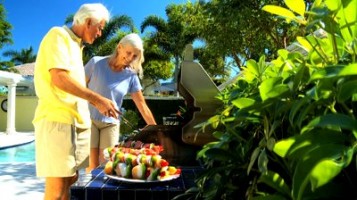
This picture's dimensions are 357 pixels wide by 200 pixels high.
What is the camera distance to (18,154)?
11.3 meters

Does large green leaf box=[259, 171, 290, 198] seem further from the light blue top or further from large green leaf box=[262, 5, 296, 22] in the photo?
the light blue top

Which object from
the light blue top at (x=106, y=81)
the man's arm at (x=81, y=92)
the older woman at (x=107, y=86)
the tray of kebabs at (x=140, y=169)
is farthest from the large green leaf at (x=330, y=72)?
the light blue top at (x=106, y=81)

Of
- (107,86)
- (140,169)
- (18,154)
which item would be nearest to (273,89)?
(140,169)

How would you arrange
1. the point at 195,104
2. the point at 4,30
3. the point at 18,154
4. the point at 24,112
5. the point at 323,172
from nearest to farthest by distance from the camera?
1. the point at 323,172
2. the point at 195,104
3. the point at 18,154
4. the point at 24,112
5. the point at 4,30

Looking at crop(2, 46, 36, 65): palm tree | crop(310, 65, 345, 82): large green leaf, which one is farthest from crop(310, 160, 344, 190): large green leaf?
crop(2, 46, 36, 65): palm tree

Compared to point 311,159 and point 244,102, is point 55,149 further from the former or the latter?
point 311,159

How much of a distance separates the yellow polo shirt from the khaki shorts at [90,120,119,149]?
0.77 metres

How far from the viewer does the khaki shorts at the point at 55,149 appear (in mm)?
2068

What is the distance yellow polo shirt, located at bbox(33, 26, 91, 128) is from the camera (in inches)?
81.9

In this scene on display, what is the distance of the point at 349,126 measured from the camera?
406 millimetres

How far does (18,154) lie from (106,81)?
30.7 ft

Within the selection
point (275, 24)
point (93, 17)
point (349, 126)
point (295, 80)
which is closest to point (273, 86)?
point (295, 80)

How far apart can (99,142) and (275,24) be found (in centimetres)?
901

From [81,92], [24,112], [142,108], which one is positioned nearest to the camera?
[81,92]
